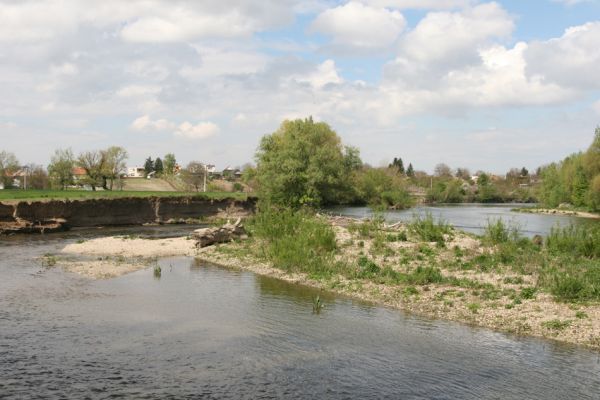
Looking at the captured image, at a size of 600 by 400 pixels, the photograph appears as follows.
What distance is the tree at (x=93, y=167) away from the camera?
321ft

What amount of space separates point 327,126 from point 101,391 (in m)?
78.9

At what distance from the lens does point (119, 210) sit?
60.3 meters

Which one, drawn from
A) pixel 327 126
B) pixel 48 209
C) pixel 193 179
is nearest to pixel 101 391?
pixel 48 209

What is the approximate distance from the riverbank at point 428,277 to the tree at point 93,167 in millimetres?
63897

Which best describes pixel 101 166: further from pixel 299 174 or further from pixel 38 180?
pixel 299 174

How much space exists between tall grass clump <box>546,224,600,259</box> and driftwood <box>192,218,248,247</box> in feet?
64.9

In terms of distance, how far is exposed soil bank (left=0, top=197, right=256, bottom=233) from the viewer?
159ft

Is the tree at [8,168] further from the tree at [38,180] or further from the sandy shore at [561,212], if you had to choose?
the sandy shore at [561,212]

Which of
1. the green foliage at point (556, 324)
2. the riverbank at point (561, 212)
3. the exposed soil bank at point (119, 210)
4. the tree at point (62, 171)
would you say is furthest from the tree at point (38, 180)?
the green foliage at point (556, 324)

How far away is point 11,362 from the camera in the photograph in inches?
549

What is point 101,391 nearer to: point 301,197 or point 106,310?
point 106,310

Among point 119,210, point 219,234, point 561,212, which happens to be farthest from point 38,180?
point 561,212

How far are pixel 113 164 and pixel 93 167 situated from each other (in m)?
3.44

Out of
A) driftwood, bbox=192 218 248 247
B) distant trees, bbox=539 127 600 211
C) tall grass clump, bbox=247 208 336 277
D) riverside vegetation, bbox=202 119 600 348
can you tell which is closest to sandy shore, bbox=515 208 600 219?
distant trees, bbox=539 127 600 211
